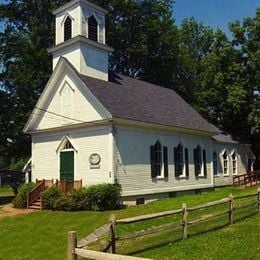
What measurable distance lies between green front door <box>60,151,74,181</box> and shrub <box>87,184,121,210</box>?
11.5ft

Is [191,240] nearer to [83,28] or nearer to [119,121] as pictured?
[119,121]

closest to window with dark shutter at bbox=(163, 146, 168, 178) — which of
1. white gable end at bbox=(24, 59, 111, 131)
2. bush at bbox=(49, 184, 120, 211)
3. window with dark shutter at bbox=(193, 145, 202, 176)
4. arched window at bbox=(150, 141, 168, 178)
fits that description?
arched window at bbox=(150, 141, 168, 178)

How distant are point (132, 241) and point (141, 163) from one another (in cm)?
1165

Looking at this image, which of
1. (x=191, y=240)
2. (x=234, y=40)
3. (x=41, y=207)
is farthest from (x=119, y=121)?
(x=234, y=40)

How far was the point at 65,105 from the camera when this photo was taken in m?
26.4

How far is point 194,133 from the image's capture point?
3105 cm

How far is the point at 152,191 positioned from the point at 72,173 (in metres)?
4.91

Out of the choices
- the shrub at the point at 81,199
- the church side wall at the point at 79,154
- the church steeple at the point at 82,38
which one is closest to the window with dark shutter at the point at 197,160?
the church steeple at the point at 82,38

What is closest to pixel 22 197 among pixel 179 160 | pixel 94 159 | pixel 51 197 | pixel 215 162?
pixel 51 197

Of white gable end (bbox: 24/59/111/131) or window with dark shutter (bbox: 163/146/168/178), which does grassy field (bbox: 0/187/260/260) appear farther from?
white gable end (bbox: 24/59/111/131)

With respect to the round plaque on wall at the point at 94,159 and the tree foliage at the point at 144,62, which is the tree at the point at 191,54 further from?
the round plaque on wall at the point at 94,159

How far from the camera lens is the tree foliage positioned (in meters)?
36.6

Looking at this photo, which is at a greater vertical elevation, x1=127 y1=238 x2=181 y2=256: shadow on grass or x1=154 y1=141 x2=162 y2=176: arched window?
x1=154 y1=141 x2=162 y2=176: arched window

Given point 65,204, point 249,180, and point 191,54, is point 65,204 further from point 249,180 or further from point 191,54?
point 191,54
